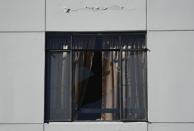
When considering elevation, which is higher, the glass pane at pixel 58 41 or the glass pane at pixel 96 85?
the glass pane at pixel 58 41

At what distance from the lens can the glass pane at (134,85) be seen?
37.1 feet

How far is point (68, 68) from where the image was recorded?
452 inches
